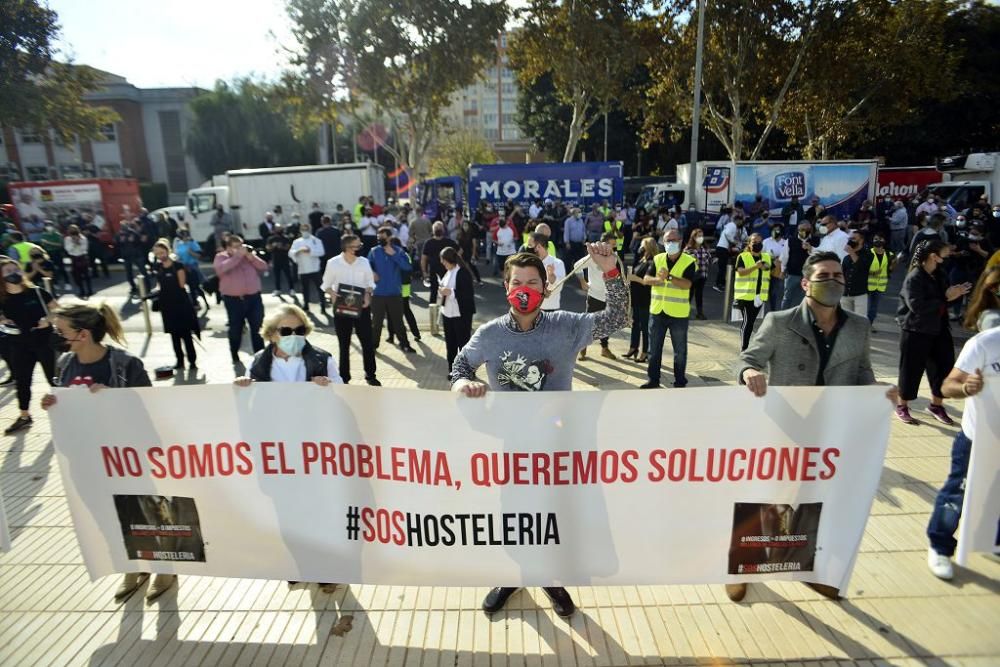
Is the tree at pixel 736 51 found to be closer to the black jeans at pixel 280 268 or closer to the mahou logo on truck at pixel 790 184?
the mahou logo on truck at pixel 790 184

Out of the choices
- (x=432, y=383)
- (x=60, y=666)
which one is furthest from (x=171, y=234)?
(x=60, y=666)

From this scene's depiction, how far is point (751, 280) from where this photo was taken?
846 cm

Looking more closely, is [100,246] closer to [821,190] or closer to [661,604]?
[661,604]

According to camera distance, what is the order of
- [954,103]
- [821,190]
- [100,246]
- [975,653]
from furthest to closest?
[954,103] → [821,190] → [100,246] → [975,653]

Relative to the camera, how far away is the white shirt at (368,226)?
18156 mm

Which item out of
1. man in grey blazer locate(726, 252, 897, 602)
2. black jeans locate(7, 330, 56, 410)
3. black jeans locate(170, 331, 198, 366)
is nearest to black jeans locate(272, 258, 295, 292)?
black jeans locate(170, 331, 198, 366)

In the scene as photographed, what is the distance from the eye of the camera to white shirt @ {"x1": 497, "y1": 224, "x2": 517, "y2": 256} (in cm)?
1617

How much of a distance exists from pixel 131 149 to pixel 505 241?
135 ft

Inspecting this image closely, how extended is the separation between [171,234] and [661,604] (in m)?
24.6

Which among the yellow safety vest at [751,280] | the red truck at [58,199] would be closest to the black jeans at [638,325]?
the yellow safety vest at [751,280]

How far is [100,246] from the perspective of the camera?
19.4m

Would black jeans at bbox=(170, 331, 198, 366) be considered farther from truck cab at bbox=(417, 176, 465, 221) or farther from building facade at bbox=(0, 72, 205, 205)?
building facade at bbox=(0, 72, 205, 205)

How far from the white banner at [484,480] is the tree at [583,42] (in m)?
26.3

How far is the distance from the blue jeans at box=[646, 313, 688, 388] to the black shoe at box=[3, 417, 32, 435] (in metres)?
6.88
